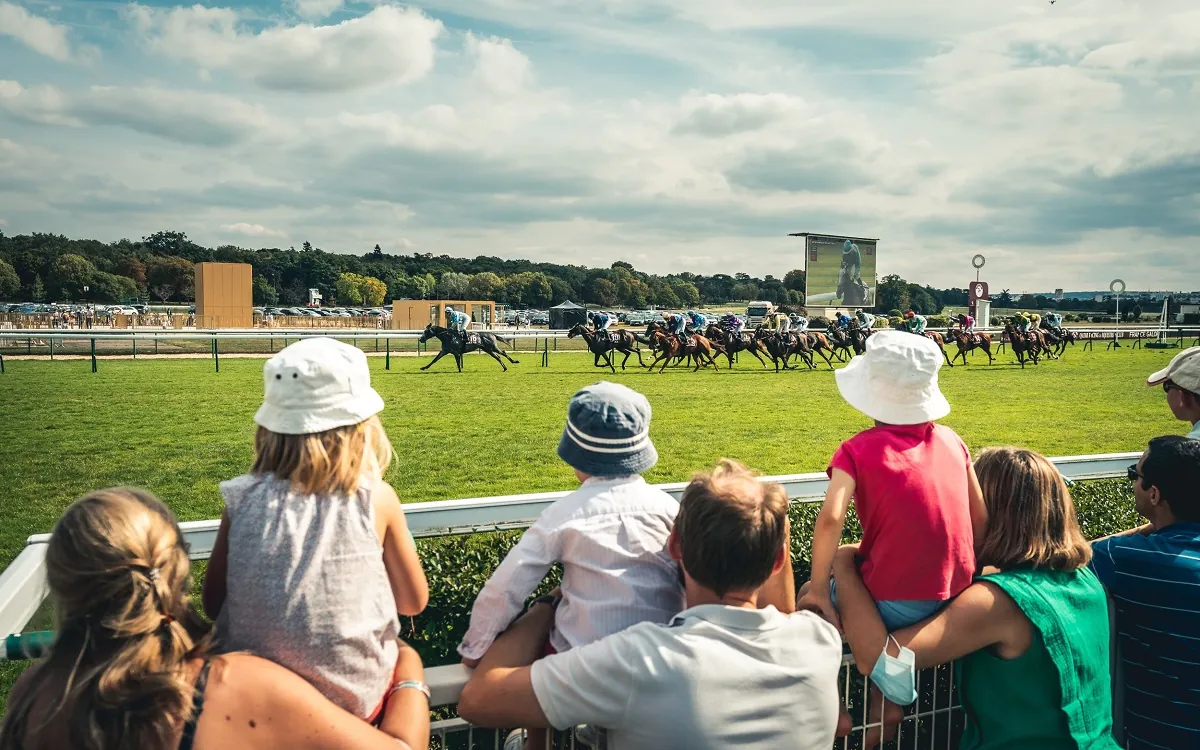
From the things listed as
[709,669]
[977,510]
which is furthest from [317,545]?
[977,510]

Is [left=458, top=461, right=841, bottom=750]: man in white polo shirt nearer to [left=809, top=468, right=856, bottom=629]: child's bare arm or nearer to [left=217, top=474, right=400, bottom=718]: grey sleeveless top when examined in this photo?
[left=217, top=474, right=400, bottom=718]: grey sleeveless top

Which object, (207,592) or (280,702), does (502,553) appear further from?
(280,702)

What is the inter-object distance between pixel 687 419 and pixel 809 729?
9.41 metres

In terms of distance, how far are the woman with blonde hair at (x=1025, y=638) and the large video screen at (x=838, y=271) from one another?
4534cm

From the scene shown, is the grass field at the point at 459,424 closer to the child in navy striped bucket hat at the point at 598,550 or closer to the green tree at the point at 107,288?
the child in navy striped bucket hat at the point at 598,550

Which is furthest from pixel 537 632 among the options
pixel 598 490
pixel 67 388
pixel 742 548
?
pixel 67 388

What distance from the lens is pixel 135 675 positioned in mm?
1438

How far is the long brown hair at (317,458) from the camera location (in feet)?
6.05

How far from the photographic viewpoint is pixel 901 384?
8.09 feet

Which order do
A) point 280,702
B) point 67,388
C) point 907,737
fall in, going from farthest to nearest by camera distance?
point 67,388 → point 907,737 → point 280,702

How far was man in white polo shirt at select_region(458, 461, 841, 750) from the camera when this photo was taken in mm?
1661

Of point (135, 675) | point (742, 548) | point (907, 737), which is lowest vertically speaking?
point (907, 737)

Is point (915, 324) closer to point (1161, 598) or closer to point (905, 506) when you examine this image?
point (1161, 598)

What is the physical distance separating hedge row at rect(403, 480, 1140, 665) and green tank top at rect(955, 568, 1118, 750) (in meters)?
1.23
